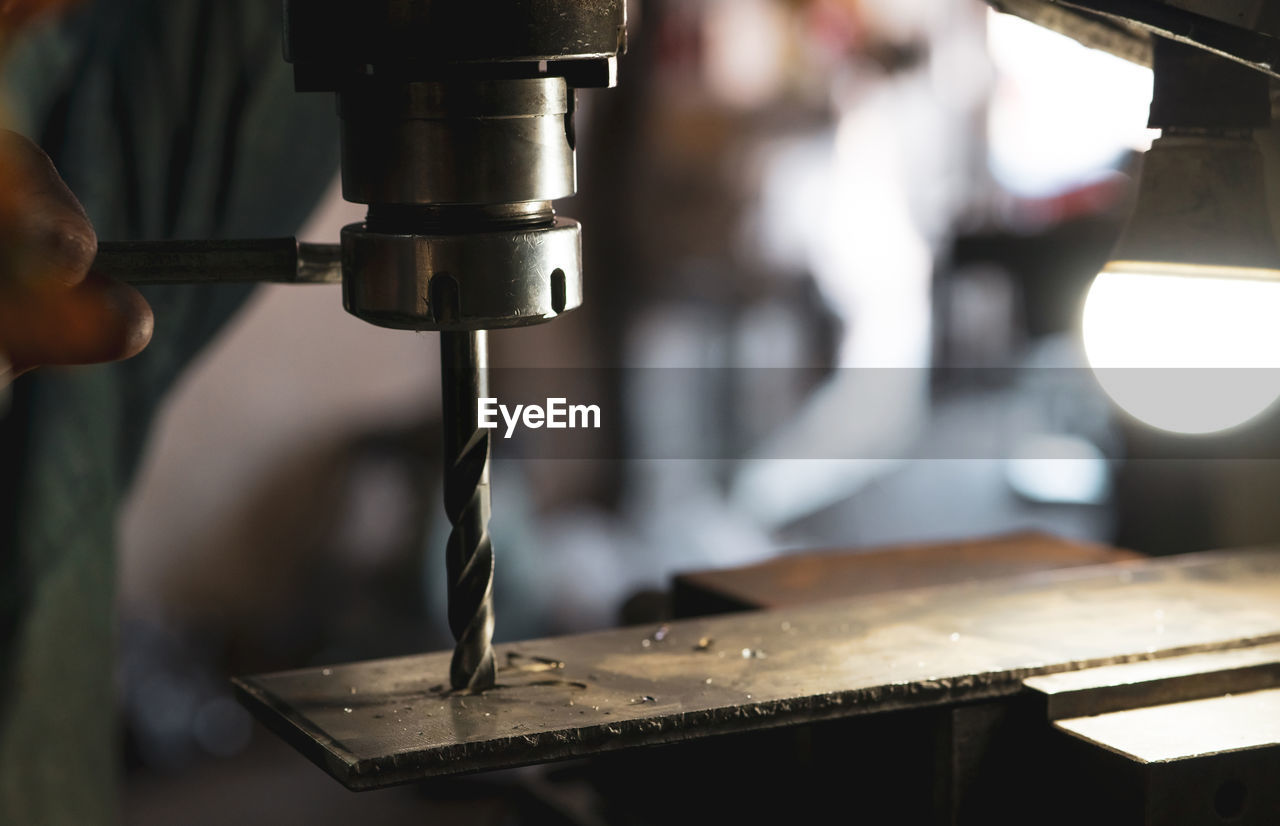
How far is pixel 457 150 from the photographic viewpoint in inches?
25.4

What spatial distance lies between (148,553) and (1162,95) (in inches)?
98.9

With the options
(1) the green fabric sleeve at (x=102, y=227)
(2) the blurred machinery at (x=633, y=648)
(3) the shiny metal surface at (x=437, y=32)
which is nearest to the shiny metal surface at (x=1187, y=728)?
(2) the blurred machinery at (x=633, y=648)

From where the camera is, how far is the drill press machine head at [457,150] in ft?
2.05

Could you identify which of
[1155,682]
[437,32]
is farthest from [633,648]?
[437,32]

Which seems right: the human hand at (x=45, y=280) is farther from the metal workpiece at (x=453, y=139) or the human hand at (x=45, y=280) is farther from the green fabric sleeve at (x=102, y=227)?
the green fabric sleeve at (x=102, y=227)

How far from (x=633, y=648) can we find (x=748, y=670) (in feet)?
0.31

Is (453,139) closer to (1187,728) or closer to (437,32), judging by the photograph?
(437,32)

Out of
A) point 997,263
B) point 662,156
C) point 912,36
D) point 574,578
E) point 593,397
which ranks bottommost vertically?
point 574,578

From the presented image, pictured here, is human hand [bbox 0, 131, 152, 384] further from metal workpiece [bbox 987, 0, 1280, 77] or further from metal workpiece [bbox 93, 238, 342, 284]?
metal workpiece [bbox 987, 0, 1280, 77]

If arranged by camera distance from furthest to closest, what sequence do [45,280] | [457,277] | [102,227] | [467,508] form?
[102,227] → [467,508] → [457,277] → [45,280]

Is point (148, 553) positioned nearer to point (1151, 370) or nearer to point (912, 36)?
point (1151, 370)

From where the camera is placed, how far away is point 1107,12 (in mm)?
676

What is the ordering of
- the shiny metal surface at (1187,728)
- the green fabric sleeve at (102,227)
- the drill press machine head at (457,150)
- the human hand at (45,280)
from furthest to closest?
the green fabric sleeve at (102,227), the shiny metal surface at (1187,728), the drill press machine head at (457,150), the human hand at (45,280)

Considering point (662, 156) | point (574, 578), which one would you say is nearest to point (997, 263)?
point (662, 156)
